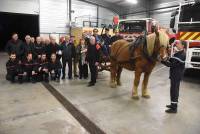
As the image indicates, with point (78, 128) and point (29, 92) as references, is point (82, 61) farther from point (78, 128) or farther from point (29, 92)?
point (78, 128)

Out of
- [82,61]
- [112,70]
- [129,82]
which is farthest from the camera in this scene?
[82,61]

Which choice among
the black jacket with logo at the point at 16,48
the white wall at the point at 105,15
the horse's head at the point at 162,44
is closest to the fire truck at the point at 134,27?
the black jacket with logo at the point at 16,48

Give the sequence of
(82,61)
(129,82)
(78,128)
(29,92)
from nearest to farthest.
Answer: (78,128), (29,92), (129,82), (82,61)

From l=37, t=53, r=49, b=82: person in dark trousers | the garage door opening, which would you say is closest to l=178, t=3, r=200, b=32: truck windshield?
l=37, t=53, r=49, b=82: person in dark trousers

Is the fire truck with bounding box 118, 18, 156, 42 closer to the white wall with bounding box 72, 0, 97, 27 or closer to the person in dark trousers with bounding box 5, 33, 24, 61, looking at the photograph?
the person in dark trousers with bounding box 5, 33, 24, 61

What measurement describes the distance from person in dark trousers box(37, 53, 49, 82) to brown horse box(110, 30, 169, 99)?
2231 mm

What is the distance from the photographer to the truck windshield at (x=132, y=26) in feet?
36.2

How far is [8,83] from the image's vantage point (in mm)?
6676

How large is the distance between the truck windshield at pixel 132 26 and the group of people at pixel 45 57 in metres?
4.05

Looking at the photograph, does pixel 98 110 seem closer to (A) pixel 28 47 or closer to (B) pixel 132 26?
(A) pixel 28 47

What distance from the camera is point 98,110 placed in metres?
4.43

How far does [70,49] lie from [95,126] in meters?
4.11

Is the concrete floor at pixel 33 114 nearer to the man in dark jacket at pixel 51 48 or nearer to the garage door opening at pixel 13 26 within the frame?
the man in dark jacket at pixel 51 48

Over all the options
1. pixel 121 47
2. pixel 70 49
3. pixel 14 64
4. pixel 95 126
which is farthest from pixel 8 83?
pixel 95 126
